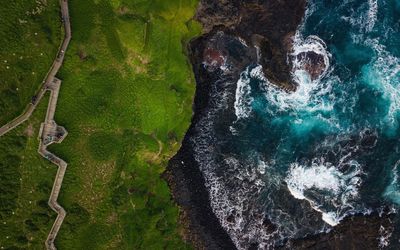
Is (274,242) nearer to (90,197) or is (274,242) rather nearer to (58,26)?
(90,197)

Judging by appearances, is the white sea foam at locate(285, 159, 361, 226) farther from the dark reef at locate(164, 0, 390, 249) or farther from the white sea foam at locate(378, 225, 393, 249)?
the white sea foam at locate(378, 225, 393, 249)

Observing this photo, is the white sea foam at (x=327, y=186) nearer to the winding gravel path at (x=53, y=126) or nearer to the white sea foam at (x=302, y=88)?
the white sea foam at (x=302, y=88)

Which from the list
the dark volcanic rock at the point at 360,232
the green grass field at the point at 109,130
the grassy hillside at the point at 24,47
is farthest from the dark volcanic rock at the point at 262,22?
the dark volcanic rock at the point at 360,232

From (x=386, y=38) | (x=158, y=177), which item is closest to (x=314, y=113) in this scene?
(x=386, y=38)

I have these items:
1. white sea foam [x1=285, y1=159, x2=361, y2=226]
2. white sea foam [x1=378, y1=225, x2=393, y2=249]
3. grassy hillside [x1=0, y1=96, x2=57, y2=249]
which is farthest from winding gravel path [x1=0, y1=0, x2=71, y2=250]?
white sea foam [x1=378, y1=225, x2=393, y2=249]

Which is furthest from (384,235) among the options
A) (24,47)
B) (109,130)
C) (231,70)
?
(24,47)

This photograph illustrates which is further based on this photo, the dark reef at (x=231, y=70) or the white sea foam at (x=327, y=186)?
the white sea foam at (x=327, y=186)
